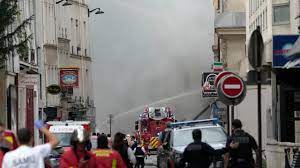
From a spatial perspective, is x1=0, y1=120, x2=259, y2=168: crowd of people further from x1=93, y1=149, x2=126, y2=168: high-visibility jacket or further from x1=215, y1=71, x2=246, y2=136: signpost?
x1=215, y1=71, x2=246, y2=136: signpost

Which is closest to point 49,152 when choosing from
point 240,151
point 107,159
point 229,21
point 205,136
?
point 107,159

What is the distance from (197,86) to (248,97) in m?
50.1

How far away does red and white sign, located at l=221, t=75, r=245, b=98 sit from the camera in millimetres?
18344

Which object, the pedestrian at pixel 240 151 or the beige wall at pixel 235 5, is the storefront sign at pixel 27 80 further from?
the beige wall at pixel 235 5

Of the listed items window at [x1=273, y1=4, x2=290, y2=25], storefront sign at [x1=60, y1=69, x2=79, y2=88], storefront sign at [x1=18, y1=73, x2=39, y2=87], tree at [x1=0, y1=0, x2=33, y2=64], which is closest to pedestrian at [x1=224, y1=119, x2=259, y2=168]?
tree at [x1=0, y1=0, x2=33, y2=64]

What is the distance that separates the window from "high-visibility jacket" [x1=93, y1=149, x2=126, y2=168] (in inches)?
1126

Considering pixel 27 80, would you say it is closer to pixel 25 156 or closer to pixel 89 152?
pixel 89 152

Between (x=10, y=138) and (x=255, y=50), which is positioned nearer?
(x=10, y=138)

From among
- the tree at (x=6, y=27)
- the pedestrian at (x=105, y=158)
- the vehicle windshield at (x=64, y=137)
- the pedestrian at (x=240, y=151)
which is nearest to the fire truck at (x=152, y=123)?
the vehicle windshield at (x=64, y=137)

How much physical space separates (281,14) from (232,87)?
24.2 m

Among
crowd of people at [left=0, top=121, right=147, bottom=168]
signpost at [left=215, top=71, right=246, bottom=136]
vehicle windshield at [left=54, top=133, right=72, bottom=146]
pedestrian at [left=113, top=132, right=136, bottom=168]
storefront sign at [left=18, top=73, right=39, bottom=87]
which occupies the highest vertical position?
storefront sign at [left=18, top=73, right=39, bottom=87]

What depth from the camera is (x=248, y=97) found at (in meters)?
35.8

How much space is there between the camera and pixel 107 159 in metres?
13.7

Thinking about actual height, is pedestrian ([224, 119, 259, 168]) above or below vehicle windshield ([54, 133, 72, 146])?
above
